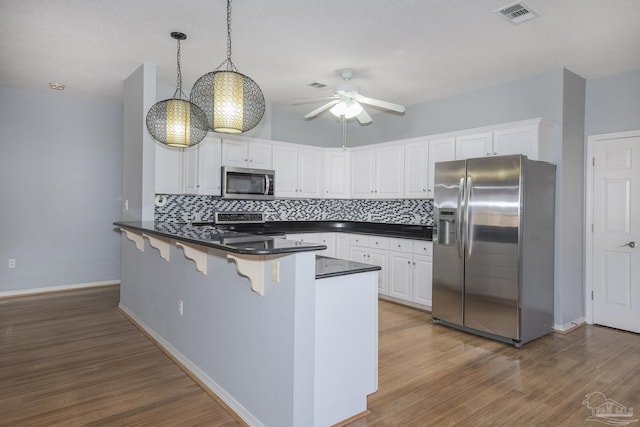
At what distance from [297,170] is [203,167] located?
4.83ft

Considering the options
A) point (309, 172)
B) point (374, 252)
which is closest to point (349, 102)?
point (309, 172)

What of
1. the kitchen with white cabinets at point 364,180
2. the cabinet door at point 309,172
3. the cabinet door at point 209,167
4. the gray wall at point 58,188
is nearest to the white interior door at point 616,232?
the kitchen with white cabinets at point 364,180

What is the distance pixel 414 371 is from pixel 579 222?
2.79 m

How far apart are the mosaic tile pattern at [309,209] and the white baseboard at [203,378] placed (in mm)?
1556

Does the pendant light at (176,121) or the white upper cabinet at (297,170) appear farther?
Result: the white upper cabinet at (297,170)

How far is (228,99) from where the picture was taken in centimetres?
212

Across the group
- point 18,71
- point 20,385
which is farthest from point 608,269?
point 18,71

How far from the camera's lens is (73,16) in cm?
304

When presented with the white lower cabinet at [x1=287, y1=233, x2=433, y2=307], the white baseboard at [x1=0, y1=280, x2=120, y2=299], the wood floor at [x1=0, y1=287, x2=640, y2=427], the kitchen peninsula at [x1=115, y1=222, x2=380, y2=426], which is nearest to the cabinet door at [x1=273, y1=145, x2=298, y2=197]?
the white lower cabinet at [x1=287, y1=233, x2=433, y2=307]

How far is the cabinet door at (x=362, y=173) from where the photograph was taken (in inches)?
223

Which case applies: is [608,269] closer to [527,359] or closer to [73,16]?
[527,359]

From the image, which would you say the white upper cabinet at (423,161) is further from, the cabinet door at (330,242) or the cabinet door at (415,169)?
the cabinet door at (330,242)

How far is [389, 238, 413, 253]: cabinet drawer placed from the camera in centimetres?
482

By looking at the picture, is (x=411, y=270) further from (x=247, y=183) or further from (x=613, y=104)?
(x=613, y=104)
